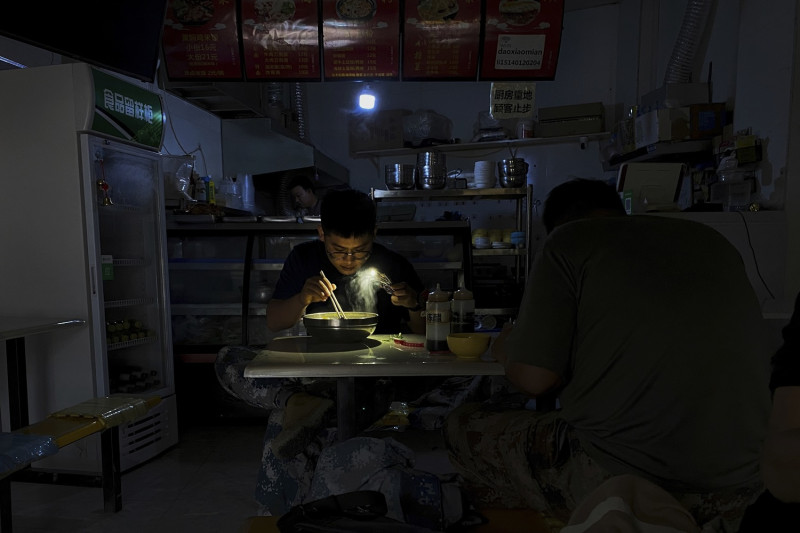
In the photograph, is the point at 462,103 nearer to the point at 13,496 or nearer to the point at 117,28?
the point at 117,28

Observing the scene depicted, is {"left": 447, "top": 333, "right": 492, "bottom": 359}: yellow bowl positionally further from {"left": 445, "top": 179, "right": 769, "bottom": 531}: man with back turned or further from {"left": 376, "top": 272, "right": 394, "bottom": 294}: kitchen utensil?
{"left": 376, "top": 272, "right": 394, "bottom": 294}: kitchen utensil

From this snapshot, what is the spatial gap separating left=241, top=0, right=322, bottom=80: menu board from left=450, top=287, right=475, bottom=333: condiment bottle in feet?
8.09

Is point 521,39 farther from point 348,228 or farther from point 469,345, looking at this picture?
point 469,345

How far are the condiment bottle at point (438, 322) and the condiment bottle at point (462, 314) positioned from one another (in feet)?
0.15

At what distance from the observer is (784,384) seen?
3.05 feet

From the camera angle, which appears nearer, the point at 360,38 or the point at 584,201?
the point at 584,201

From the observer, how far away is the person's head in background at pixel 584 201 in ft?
5.41

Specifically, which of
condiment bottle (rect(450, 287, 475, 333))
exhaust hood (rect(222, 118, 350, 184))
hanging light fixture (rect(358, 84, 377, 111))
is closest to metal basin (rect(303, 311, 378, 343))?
condiment bottle (rect(450, 287, 475, 333))

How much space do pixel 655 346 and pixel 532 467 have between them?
0.57 m

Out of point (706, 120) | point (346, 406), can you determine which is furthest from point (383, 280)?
point (706, 120)

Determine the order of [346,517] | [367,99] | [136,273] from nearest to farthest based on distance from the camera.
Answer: [346,517], [136,273], [367,99]

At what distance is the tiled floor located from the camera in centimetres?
264

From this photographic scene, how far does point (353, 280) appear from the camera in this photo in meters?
2.89

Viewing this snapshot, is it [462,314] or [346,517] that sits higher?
[462,314]
